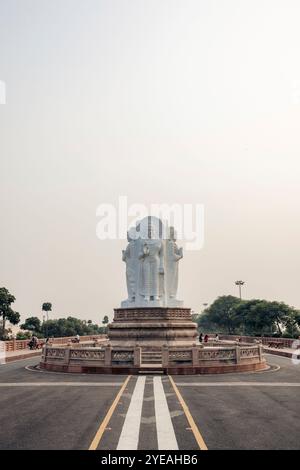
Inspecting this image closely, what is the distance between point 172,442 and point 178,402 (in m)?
4.92

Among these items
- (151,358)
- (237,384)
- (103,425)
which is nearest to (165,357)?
(151,358)

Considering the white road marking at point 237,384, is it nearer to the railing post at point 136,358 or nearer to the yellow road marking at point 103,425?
the yellow road marking at point 103,425

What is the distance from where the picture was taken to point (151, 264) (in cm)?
3466

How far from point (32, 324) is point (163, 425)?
10715 centimetres

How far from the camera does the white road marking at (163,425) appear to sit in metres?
8.54

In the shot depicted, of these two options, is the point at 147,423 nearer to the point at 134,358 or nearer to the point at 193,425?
the point at 193,425

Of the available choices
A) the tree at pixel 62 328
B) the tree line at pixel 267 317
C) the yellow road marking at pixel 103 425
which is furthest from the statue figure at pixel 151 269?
the tree at pixel 62 328

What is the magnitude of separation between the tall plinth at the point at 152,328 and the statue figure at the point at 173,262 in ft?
9.92

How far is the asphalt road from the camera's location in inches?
347

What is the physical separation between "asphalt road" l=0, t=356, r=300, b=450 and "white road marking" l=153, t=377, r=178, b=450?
0.02m

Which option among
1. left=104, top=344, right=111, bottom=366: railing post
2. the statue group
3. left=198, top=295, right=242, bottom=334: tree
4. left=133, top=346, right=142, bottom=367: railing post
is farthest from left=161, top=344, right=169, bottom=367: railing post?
left=198, top=295, right=242, bottom=334: tree

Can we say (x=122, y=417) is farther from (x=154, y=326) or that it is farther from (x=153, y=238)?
(x=153, y=238)
